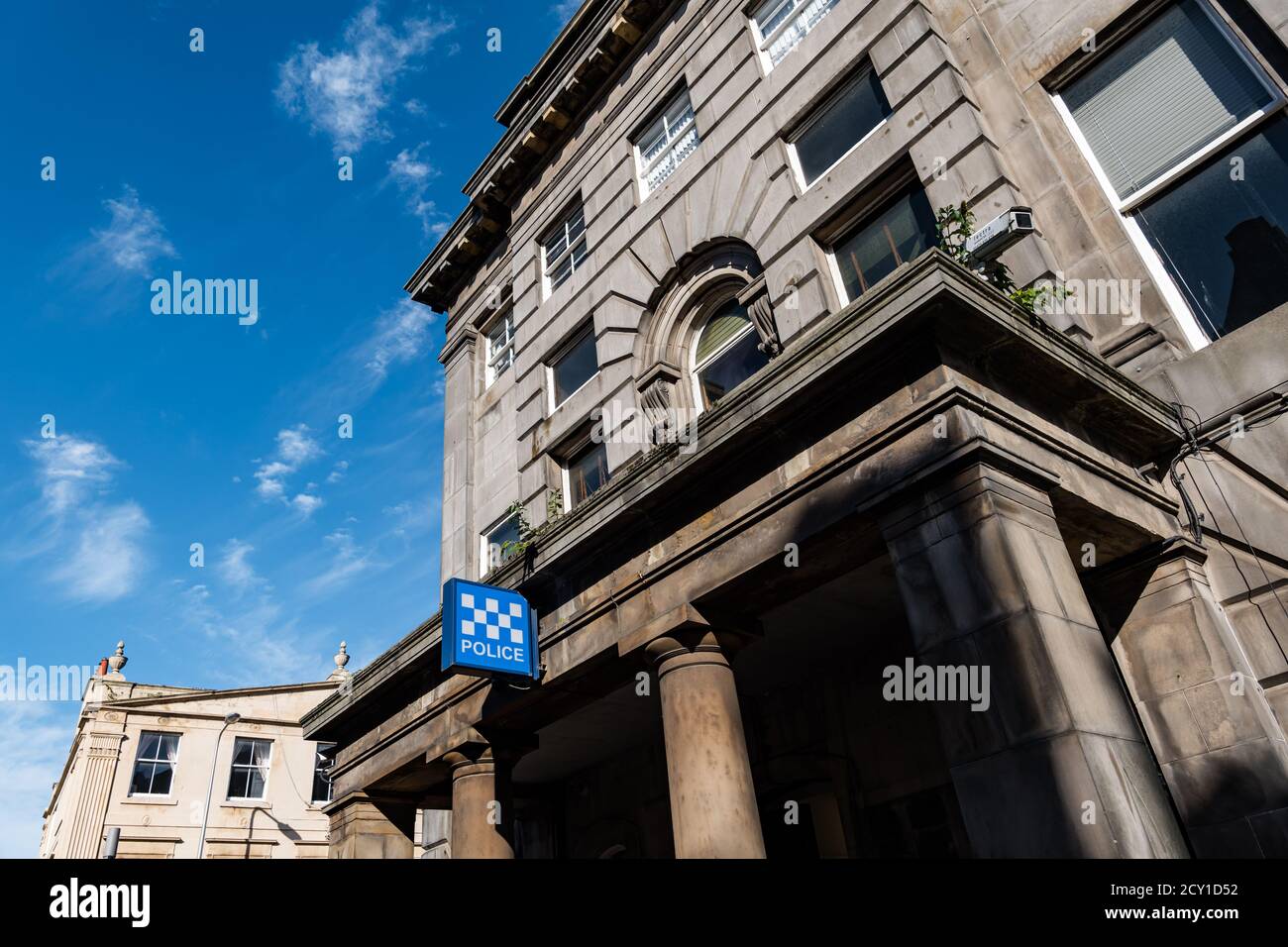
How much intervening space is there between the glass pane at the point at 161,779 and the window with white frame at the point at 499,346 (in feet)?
75.9

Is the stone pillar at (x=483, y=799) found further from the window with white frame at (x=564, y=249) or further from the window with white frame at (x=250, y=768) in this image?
the window with white frame at (x=250, y=768)

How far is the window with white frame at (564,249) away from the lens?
19.0 metres

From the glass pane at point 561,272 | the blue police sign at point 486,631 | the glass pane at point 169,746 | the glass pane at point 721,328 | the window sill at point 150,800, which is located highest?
the glass pane at point 561,272

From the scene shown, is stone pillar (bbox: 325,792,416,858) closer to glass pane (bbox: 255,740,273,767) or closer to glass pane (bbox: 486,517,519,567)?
glass pane (bbox: 486,517,519,567)

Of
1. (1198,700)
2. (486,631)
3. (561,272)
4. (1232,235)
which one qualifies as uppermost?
(561,272)

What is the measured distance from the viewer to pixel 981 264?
388 inches

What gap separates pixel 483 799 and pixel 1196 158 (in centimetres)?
1251

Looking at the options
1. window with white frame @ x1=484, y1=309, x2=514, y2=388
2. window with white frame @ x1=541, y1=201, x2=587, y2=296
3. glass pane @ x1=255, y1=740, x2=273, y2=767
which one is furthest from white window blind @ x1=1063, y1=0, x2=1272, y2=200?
glass pane @ x1=255, y1=740, x2=273, y2=767

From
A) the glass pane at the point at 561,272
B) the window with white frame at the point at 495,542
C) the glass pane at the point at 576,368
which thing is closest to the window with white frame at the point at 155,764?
the window with white frame at the point at 495,542

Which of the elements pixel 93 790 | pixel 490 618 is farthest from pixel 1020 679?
pixel 93 790

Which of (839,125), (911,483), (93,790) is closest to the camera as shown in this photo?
(911,483)

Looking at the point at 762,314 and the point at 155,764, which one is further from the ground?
the point at 155,764

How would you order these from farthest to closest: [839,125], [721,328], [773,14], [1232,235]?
[773,14] → [721,328] → [839,125] → [1232,235]

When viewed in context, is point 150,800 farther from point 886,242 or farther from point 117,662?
point 886,242
